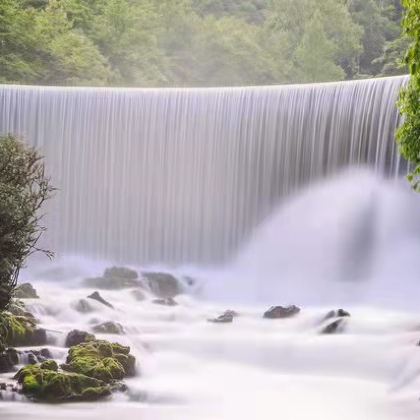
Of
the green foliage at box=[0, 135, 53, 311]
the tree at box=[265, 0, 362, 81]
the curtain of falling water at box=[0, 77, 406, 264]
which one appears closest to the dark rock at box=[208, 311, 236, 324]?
the curtain of falling water at box=[0, 77, 406, 264]

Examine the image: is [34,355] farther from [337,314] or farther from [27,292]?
[337,314]

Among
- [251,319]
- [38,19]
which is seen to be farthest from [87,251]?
[38,19]

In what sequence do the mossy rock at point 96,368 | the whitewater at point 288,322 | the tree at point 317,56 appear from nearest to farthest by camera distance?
the whitewater at point 288,322, the mossy rock at point 96,368, the tree at point 317,56

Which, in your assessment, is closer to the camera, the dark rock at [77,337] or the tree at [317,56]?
the dark rock at [77,337]

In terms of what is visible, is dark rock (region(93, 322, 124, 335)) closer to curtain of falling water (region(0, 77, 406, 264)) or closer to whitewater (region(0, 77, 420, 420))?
whitewater (region(0, 77, 420, 420))

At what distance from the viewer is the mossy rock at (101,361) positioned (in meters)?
14.4

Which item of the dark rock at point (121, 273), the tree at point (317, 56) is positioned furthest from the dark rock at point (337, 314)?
the tree at point (317, 56)

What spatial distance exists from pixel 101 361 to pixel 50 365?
922 millimetres

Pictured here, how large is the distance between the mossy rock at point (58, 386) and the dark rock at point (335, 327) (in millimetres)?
5631

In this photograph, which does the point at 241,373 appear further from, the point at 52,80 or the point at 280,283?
the point at 52,80

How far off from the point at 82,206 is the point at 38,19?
46.5 feet

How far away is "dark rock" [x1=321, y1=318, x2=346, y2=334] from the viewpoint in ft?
58.9

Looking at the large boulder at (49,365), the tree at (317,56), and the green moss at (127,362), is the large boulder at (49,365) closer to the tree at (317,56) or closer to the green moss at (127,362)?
the green moss at (127,362)

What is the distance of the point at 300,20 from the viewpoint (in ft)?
153
